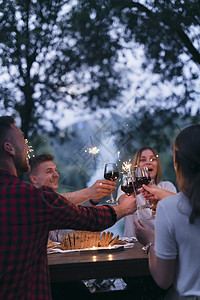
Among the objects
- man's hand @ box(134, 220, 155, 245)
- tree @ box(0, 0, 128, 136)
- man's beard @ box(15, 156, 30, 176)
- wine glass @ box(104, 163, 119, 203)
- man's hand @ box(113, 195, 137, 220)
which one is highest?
tree @ box(0, 0, 128, 136)

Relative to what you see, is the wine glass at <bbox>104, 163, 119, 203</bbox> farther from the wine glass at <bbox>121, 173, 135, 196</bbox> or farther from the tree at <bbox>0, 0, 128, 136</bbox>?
the tree at <bbox>0, 0, 128, 136</bbox>

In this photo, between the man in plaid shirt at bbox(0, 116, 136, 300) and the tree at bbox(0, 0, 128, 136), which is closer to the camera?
the man in plaid shirt at bbox(0, 116, 136, 300)

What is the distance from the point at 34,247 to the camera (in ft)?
3.48

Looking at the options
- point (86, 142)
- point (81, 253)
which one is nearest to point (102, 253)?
point (81, 253)

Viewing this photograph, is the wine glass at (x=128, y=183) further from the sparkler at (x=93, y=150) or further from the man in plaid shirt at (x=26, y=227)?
the sparkler at (x=93, y=150)

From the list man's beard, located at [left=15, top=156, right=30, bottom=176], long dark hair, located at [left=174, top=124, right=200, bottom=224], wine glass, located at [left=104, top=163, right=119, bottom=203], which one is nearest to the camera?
long dark hair, located at [left=174, top=124, right=200, bottom=224]

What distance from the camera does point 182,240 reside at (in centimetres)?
94

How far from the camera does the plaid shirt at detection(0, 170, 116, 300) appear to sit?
1.01 meters

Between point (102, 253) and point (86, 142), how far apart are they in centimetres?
218

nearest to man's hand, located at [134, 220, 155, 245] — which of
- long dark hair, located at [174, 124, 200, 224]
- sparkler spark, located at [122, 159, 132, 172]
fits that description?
long dark hair, located at [174, 124, 200, 224]

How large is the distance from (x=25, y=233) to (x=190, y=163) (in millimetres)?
605

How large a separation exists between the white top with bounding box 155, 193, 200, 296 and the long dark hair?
3cm

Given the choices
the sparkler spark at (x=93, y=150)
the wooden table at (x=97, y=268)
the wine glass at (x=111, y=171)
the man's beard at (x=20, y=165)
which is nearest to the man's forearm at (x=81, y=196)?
the wine glass at (x=111, y=171)

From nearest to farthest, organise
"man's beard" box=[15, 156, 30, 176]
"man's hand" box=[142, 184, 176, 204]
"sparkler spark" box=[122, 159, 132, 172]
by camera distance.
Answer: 1. "man's beard" box=[15, 156, 30, 176]
2. "man's hand" box=[142, 184, 176, 204]
3. "sparkler spark" box=[122, 159, 132, 172]
